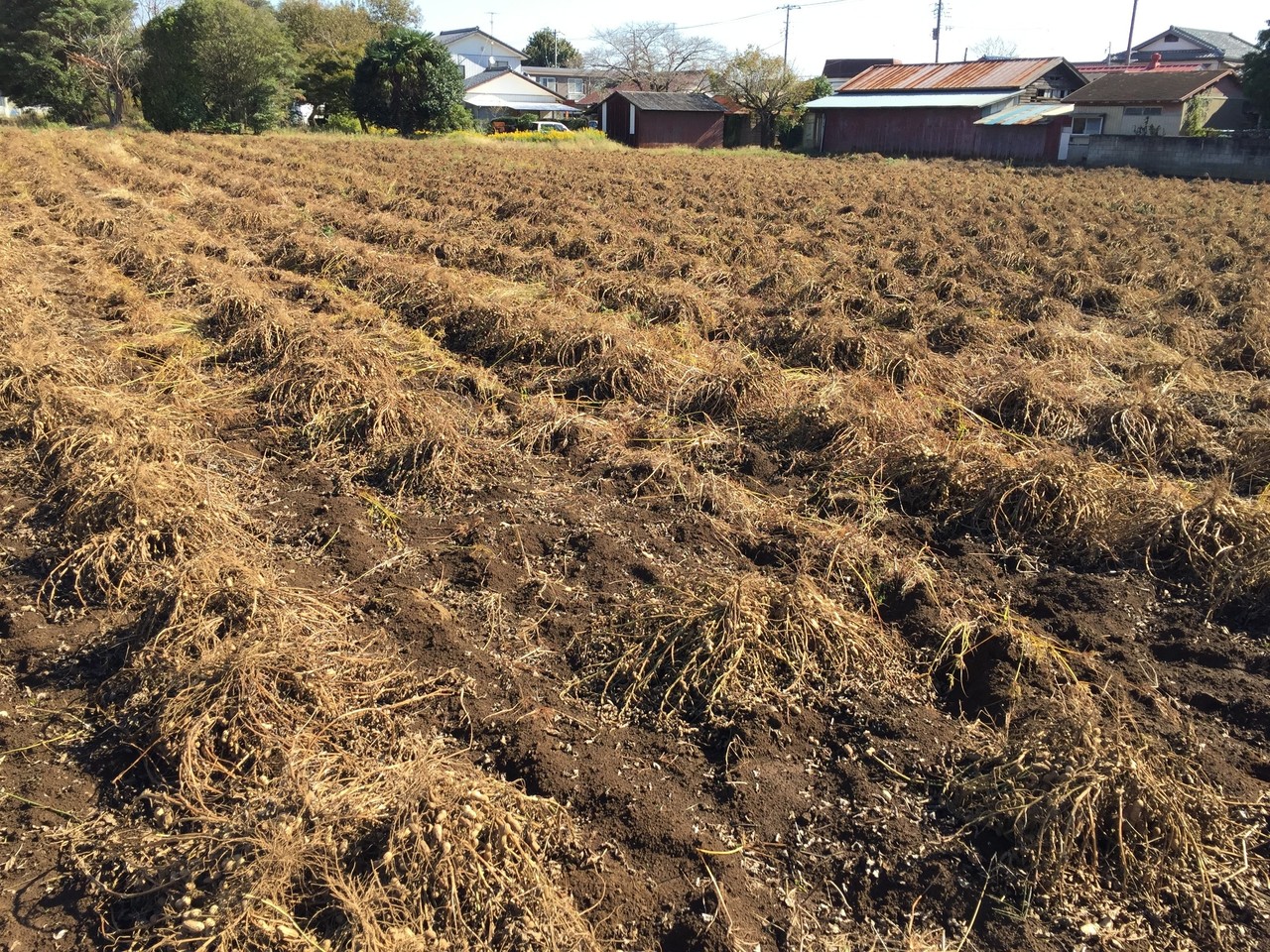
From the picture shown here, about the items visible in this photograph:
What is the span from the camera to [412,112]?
42625 mm

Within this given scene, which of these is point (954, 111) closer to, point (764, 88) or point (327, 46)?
point (764, 88)

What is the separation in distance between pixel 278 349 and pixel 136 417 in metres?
2.02

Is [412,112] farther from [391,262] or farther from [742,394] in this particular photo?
[742,394]

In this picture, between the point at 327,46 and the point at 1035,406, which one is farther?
the point at 327,46

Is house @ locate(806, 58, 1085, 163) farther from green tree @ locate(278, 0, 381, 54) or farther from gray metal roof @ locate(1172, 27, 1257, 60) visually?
gray metal roof @ locate(1172, 27, 1257, 60)

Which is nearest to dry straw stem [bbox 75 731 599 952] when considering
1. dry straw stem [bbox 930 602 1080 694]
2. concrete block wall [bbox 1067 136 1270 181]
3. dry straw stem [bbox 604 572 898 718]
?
dry straw stem [bbox 604 572 898 718]

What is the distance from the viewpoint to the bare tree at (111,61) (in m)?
40.8

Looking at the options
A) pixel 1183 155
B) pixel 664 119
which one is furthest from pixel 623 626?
pixel 664 119

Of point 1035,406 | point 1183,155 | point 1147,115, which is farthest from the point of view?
point 1147,115

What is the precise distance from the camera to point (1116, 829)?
3084 millimetres

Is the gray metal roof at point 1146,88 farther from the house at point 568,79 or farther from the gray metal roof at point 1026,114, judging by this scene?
the house at point 568,79

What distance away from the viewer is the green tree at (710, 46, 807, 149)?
49.6m

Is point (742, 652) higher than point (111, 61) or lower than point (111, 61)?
lower

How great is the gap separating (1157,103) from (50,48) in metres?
49.2
